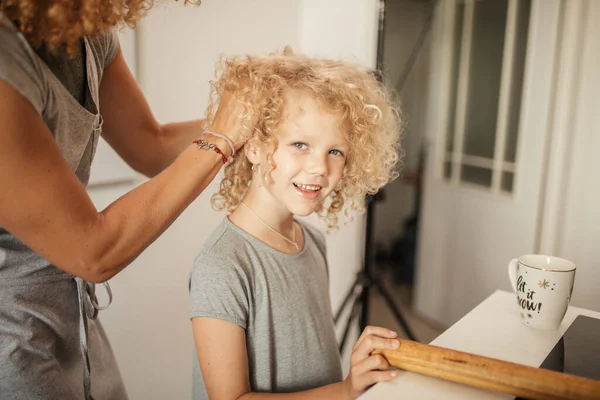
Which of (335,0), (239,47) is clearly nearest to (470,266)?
(335,0)

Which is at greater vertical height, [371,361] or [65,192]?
[65,192]

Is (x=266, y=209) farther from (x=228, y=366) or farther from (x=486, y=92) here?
(x=486, y=92)

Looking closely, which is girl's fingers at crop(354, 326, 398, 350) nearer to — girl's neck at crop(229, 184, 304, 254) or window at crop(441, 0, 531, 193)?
girl's neck at crop(229, 184, 304, 254)

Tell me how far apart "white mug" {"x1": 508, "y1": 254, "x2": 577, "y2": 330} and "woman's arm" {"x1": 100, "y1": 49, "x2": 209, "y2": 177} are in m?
0.66

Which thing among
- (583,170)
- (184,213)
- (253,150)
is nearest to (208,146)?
(253,150)

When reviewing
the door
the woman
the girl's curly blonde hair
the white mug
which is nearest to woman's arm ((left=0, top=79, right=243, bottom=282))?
the woman

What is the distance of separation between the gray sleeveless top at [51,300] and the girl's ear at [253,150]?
0.26 m

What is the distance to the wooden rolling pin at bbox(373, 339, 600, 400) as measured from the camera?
570 mm

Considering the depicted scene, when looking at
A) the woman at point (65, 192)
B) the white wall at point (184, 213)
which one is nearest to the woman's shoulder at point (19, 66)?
the woman at point (65, 192)

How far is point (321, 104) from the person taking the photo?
3.15 feet

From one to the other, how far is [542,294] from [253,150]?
53 cm

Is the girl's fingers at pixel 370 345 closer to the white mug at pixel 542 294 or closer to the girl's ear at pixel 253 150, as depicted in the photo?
the white mug at pixel 542 294

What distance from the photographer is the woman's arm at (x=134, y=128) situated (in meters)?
1.03

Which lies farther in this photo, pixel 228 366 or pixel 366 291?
pixel 366 291
